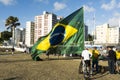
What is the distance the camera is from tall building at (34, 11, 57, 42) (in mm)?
165750

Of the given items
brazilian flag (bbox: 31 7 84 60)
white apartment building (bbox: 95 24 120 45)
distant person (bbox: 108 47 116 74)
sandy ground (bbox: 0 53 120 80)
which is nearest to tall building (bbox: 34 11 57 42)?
white apartment building (bbox: 95 24 120 45)

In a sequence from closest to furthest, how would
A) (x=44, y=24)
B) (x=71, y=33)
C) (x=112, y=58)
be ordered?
(x=112, y=58) < (x=71, y=33) < (x=44, y=24)

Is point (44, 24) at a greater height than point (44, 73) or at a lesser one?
greater

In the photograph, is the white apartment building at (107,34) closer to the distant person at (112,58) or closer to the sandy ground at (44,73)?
the sandy ground at (44,73)

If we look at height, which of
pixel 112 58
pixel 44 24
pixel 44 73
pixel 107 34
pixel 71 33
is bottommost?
pixel 44 73

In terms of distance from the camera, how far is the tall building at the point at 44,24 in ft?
544

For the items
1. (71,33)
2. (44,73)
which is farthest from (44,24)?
(44,73)

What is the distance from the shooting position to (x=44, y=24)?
557 ft

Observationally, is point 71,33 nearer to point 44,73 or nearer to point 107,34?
point 44,73

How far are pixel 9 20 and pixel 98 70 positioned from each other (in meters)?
79.5

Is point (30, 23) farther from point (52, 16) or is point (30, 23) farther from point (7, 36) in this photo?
point (7, 36)

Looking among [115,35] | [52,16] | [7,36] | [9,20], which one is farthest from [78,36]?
[115,35]

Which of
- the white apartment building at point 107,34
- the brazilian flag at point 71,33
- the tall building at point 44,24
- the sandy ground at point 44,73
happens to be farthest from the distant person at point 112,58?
the white apartment building at point 107,34

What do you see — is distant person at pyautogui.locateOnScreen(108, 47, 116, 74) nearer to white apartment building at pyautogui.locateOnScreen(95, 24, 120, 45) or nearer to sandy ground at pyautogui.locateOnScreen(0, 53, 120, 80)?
sandy ground at pyautogui.locateOnScreen(0, 53, 120, 80)
